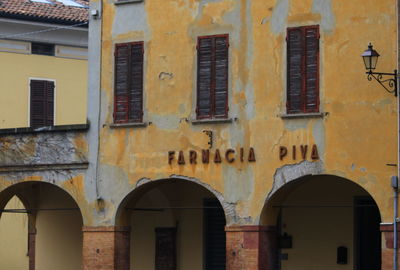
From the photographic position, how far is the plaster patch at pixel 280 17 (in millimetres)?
29094

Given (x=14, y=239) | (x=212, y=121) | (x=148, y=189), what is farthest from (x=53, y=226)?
(x=212, y=121)

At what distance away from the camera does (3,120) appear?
4094 cm

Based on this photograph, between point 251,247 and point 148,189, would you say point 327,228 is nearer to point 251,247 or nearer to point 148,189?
point 251,247

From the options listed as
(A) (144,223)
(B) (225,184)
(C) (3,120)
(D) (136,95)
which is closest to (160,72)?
(D) (136,95)

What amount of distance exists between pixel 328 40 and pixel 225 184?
4277 millimetres

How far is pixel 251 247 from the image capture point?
2928 centimetres

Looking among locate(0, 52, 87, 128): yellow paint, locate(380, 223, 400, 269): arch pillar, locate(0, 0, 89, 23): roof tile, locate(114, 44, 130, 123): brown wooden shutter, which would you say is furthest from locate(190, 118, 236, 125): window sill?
locate(0, 52, 87, 128): yellow paint

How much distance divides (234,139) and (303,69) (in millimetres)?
2441

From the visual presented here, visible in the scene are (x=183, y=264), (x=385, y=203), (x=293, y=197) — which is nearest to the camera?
(x=385, y=203)

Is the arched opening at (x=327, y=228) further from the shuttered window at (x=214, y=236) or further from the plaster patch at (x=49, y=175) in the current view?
the plaster patch at (x=49, y=175)

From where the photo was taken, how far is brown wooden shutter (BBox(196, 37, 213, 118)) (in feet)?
98.8

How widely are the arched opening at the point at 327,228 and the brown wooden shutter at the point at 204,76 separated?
287 cm

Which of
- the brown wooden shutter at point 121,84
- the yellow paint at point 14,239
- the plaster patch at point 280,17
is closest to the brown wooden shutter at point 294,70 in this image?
the plaster patch at point 280,17

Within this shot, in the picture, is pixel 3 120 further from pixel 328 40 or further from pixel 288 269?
pixel 328 40
